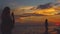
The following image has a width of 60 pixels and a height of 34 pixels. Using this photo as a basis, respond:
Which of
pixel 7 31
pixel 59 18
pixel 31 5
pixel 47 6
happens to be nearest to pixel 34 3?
pixel 31 5

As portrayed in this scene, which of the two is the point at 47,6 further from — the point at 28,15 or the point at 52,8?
the point at 28,15

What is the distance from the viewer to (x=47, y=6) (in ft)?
7.61

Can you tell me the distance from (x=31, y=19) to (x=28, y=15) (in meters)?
0.08

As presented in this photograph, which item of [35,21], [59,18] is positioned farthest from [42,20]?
[59,18]

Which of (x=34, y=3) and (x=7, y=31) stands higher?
(x=34, y=3)

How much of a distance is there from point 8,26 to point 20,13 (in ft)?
0.89

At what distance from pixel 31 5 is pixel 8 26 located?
470 millimetres

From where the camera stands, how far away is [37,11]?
7.59 ft

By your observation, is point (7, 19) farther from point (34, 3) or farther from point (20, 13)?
point (34, 3)

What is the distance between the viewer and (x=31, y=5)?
2.31m

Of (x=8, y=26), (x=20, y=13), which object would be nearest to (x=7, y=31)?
(x=8, y=26)

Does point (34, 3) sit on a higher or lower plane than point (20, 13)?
higher

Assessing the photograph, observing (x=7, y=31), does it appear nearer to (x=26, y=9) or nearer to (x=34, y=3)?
(x=26, y=9)

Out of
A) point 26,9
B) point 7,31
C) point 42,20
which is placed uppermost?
point 26,9
